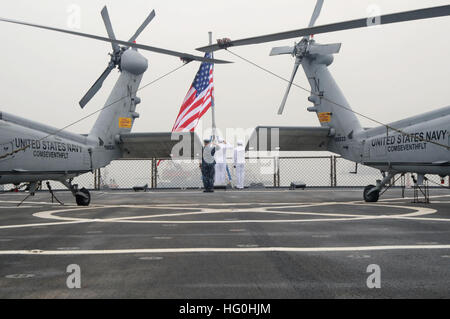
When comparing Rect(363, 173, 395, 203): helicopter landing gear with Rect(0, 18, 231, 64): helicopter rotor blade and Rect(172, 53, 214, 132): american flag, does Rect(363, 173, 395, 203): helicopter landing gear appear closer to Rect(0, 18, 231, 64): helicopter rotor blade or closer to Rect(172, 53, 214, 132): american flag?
Rect(0, 18, 231, 64): helicopter rotor blade

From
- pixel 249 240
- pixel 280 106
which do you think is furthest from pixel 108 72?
pixel 249 240

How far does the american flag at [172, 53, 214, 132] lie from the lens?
29.2 m

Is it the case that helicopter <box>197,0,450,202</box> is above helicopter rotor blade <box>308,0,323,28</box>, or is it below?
below

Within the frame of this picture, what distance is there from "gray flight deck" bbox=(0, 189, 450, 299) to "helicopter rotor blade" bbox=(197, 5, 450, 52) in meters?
3.89

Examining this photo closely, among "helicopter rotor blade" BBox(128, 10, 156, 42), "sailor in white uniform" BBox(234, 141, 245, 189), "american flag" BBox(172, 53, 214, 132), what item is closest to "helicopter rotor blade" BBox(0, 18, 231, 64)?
"helicopter rotor blade" BBox(128, 10, 156, 42)

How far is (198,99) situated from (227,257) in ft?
82.3

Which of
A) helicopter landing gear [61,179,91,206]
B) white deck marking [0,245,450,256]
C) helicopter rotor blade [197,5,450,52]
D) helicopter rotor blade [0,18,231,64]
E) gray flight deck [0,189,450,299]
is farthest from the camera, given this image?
helicopter landing gear [61,179,91,206]

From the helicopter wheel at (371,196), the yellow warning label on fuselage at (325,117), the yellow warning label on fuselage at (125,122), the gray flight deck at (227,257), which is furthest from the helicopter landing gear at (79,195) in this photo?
the yellow warning label on fuselage at (325,117)

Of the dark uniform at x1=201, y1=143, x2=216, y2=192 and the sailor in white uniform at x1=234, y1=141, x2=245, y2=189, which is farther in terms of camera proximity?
the sailor in white uniform at x1=234, y1=141, x2=245, y2=189

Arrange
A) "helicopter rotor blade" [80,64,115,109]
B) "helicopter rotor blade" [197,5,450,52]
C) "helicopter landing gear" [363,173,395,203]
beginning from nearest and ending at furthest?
"helicopter rotor blade" [197,5,450,52], "helicopter landing gear" [363,173,395,203], "helicopter rotor blade" [80,64,115,109]

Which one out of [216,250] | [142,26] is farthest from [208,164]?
[216,250]

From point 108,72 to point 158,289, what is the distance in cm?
1586

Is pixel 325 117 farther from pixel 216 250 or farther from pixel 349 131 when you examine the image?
pixel 216 250

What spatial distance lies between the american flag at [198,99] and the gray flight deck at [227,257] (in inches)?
794
